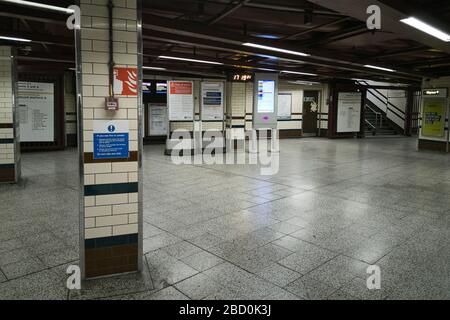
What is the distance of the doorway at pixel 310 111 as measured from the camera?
17.1m

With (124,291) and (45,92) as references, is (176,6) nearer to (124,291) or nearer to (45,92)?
(124,291)

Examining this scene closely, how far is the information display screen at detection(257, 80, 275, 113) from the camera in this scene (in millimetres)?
10633

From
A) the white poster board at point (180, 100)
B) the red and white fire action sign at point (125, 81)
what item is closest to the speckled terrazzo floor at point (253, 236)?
the red and white fire action sign at point (125, 81)

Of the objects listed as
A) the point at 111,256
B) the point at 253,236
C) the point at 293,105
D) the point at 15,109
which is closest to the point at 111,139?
the point at 111,256

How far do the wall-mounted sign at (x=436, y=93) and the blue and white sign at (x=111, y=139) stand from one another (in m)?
11.8

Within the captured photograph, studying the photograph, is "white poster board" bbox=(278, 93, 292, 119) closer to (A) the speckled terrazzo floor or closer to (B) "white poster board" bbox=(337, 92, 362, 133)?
(B) "white poster board" bbox=(337, 92, 362, 133)

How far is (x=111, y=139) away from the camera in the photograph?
295cm

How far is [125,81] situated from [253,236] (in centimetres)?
218

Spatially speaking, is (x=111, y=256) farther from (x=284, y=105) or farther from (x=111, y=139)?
(x=284, y=105)

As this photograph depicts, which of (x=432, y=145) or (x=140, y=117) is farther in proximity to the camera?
(x=432, y=145)
